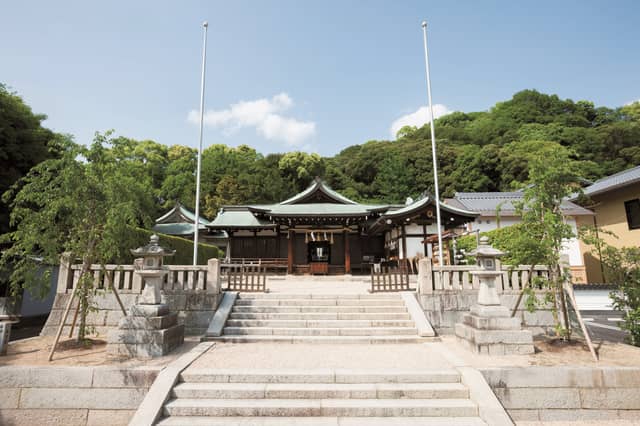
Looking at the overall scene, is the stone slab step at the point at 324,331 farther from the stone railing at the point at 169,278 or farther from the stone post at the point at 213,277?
the stone railing at the point at 169,278

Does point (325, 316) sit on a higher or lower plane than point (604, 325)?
higher

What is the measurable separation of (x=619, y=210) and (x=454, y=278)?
50.8ft

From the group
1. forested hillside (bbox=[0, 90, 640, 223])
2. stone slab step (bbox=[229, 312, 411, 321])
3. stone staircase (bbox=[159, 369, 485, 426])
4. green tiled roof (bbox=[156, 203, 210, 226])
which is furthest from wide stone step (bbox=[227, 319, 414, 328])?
forested hillside (bbox=[0, 90, 640, 223])

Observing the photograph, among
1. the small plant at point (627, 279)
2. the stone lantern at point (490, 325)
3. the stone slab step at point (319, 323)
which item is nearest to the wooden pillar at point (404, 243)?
the stone slab step at point (319, 323)

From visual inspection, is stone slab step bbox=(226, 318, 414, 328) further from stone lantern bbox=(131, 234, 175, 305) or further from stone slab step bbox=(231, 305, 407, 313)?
stone lantern bbox=(131, 234, 175, 305)

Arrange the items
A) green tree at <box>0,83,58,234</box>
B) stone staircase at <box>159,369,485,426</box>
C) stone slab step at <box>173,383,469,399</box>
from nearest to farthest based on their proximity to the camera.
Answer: stone staircase at <box>159,369,485,426</box> → stone slab step at <box>173,383,469,399</box> → green tree at <box>0,83,58,234</box>

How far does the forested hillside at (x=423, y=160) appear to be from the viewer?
111 feet

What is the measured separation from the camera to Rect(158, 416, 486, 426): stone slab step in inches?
162

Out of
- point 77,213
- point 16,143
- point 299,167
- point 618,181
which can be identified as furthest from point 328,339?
point 299,167

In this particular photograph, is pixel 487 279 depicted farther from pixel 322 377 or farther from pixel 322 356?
pixel 322 377

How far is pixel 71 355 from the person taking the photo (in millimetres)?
5742

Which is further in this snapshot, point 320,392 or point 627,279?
point 627,279

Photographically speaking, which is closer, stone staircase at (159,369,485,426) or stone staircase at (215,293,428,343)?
stone staircase at (159,369,485,426)

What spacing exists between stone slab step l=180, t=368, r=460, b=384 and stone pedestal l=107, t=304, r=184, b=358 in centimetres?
133
